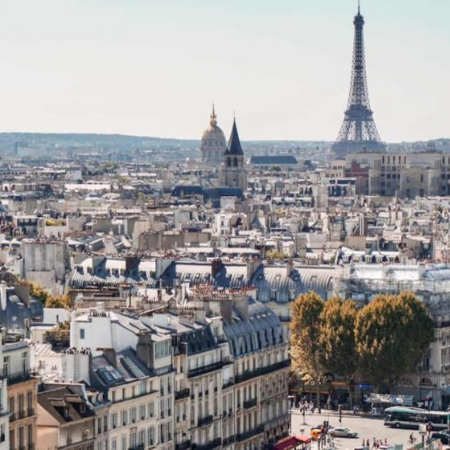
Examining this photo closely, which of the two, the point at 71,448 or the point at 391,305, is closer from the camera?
the point at 71,448

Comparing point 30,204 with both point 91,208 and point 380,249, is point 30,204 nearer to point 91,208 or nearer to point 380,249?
point 91,208

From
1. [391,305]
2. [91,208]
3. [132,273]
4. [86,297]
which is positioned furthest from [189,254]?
[91,208]

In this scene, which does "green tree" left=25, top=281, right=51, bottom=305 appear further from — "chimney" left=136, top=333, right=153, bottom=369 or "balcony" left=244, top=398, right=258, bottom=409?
"chimney" left=136, top=333, right=153, bottom=369

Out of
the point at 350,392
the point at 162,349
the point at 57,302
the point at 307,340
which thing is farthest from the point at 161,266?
the point at 162,349

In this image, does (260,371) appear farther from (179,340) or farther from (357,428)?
(179,340)

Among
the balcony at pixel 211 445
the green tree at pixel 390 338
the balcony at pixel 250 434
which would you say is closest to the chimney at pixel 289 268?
the green tree at pixel 390 338

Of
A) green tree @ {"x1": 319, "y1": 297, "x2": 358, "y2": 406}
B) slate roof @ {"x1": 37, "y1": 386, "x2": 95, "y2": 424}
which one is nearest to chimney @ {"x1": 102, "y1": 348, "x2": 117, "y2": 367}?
slate roof @ {"x1": 37, "y1": 386, "x2": 95, "y2": 424}
